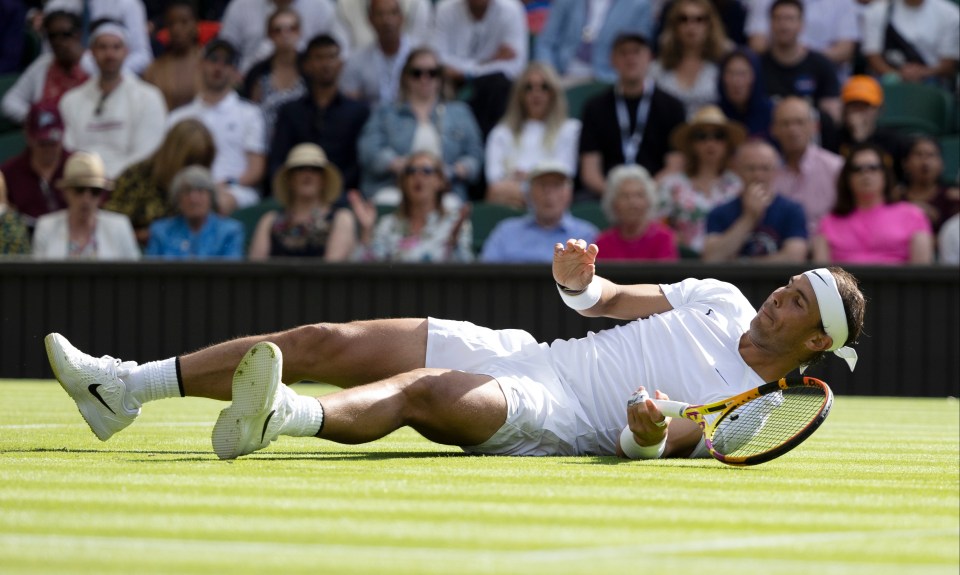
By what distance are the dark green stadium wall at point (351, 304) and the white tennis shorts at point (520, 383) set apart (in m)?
5.47

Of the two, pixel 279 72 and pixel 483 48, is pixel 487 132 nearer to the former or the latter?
pixel 483 48

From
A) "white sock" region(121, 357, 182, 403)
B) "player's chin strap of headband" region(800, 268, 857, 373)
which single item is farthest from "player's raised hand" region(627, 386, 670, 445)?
"white sock" region(121, 357, 182, 403)

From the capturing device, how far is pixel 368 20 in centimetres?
1447

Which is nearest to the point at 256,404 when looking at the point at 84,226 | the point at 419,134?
the point at 84,226

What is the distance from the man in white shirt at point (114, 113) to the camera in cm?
1377

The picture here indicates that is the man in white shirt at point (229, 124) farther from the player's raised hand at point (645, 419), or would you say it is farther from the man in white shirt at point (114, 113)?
the player's raised hand at point (645, 419)

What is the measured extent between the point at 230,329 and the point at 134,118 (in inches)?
106

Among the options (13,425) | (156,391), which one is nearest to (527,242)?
(13,425)

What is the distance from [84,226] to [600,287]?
7.62 metres

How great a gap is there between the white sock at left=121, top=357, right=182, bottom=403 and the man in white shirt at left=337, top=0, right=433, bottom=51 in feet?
29.2

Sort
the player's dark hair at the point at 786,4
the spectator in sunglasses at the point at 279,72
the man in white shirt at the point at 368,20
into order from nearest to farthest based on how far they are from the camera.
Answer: the player's dark hair at the point at 786,4 < the spectator in sunglasses at the point at 279,72 < the man in white shirt at the point at 368,20

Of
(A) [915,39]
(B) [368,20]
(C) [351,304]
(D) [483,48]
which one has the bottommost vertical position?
(C) [351,304]

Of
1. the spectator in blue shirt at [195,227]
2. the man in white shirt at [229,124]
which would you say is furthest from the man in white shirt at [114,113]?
the spectator in blue shirt at [195,227]

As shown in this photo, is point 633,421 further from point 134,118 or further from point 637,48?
point 134,118
